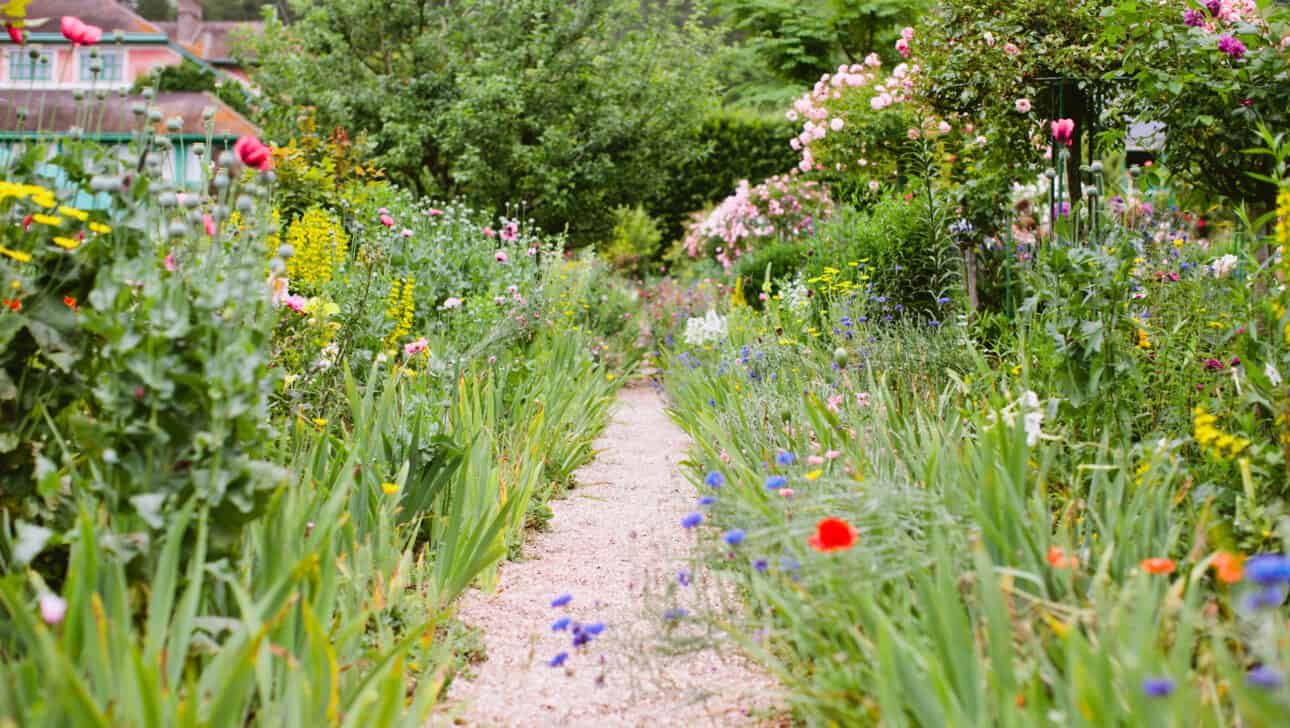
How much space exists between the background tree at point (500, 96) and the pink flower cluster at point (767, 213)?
104cm

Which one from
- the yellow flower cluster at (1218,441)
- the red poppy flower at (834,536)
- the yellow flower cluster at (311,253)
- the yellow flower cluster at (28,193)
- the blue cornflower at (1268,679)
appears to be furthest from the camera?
the yellow flower cluster at (311,253)

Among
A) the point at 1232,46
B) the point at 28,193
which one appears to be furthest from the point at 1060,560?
the point at 1232,46

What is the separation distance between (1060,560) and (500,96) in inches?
334

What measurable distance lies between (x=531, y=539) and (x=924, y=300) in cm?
275

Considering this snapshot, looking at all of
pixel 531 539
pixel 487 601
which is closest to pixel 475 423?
pixel 531 539

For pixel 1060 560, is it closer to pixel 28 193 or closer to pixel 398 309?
pixel 28 193

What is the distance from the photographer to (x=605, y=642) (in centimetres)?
242

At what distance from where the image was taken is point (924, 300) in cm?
521

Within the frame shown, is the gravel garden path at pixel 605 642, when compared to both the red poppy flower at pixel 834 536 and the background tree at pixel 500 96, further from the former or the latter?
the background tree at pixel 500 96

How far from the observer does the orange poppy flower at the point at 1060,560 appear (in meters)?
1.71

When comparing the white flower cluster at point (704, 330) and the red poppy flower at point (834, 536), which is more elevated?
the red poppy flower at point (834, 536)

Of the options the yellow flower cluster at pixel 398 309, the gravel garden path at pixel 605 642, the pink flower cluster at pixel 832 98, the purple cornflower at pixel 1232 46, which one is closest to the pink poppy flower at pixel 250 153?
the gravel garden path at pixel 605 642

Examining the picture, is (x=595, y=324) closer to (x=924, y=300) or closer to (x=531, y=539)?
(x=924, y=300)

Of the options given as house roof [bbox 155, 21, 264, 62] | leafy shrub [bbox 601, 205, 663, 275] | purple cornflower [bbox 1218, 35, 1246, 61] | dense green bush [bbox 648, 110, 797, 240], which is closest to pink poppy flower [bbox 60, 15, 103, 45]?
purple cornflower [bbox 1218, 35, 1246, 61]
